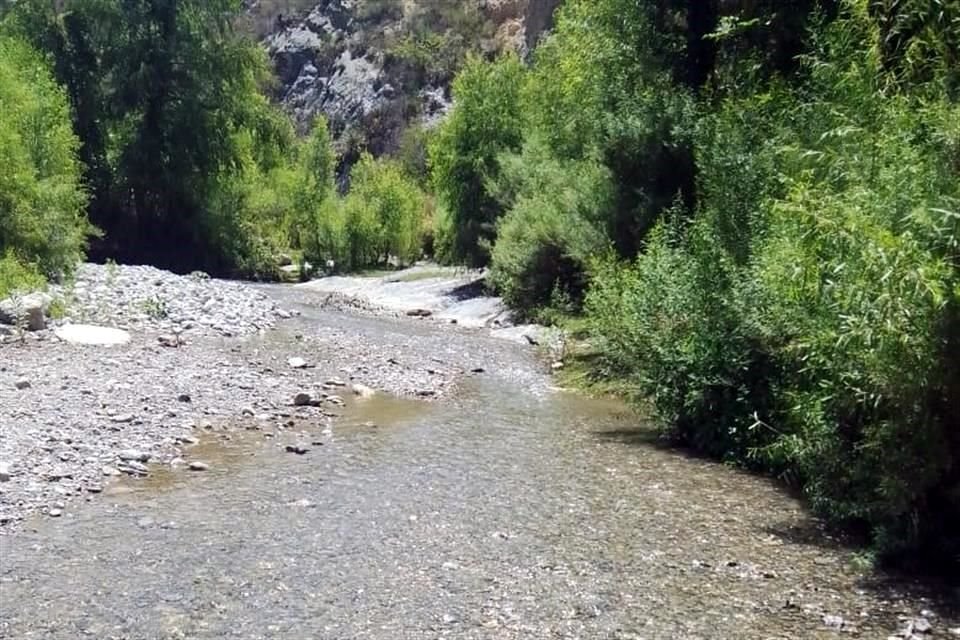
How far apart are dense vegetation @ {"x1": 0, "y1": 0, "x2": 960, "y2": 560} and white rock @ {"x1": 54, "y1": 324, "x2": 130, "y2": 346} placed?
129 inches

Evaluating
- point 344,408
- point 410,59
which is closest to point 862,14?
point 344,408

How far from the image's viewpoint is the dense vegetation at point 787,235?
8656mm

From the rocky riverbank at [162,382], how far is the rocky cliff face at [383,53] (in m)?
46.3

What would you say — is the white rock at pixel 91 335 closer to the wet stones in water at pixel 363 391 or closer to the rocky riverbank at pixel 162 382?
the rocky riverbank at pixel 162 382

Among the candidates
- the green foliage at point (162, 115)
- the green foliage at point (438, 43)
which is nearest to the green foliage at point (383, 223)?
the green foliage at point (162, 115)

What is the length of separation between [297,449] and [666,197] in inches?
416

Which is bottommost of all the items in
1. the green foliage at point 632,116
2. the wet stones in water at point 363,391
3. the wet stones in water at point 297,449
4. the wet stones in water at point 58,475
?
the wet stones in water at point 297,449

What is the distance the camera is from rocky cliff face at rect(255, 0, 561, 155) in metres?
73.6

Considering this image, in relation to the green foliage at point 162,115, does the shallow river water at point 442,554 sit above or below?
below

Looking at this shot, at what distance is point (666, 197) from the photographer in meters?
21.2

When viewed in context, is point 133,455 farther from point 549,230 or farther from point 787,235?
point 549,230

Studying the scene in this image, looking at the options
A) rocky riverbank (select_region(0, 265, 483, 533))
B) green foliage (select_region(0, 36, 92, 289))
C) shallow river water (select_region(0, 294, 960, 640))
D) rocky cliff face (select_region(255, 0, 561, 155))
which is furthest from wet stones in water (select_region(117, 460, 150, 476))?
rocky cliff face (select_region(255, 0, 561, 155))

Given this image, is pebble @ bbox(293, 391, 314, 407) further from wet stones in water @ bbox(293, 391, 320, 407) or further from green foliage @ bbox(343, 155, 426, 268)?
green foliage @ bbox(343, 155, 426, 268)

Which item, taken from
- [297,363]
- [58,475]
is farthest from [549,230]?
[58,475]
